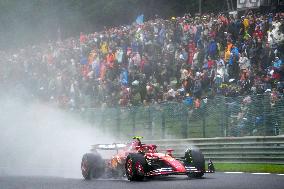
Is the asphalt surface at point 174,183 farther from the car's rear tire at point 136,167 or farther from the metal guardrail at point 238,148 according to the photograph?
the metal guardrail at point 238,148

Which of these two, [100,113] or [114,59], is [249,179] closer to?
[100,113]

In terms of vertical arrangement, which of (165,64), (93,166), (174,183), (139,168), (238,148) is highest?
(165,64)

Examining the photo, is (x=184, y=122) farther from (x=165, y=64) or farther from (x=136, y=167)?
(x=136, y=167)

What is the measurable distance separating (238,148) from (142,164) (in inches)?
226

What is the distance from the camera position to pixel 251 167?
22.6m

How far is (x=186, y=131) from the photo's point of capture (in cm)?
2503

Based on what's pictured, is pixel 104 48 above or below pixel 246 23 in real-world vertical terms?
above

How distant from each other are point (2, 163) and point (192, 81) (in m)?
9.43

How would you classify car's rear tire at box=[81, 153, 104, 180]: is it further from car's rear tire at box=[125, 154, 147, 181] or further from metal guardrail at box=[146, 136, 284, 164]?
metal guardrail at box=[146, 136, 284, 164]

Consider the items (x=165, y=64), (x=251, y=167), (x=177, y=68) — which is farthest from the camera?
(x=165, y=64)

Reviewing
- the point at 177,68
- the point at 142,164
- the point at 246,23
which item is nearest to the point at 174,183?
the point at 142,164

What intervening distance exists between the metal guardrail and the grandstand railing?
0.28m

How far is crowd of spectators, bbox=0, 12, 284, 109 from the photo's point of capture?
2481 cm

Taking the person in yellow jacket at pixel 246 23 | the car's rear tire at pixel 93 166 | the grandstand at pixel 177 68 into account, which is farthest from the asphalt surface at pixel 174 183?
the person in yellow jacket at pixel 246 23
